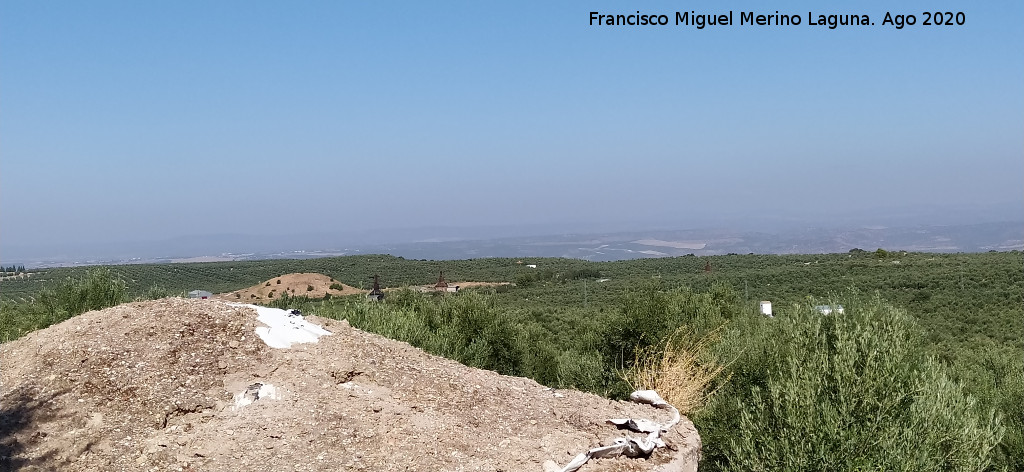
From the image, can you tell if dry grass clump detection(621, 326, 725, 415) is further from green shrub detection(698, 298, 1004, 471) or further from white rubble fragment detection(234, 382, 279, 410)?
white rubble fragment detection(234, 382, 279, 410)

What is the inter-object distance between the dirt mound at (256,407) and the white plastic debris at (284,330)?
8.3 inches

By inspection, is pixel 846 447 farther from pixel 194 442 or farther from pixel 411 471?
pixel 194 442

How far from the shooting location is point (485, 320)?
22234 millimetres

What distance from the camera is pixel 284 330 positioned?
1166 centimetres

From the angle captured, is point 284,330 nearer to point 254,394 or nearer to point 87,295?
point 254,394

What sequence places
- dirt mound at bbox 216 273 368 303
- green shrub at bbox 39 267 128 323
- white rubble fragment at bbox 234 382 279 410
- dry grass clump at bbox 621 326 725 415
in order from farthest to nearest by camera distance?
dirt mound at bbox 216 273 368 303, green shrub at bbox 39 267 128 323, dry grass clump at bbox 621 326 725 415, white rubble fragment at bbox 234 382 279 410

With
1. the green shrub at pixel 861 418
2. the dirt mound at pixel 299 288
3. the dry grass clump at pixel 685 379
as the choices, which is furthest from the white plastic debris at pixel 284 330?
the dirt mound at pixel 299 288

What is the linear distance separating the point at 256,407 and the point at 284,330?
2.52 m

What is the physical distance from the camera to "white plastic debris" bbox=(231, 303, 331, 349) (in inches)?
445

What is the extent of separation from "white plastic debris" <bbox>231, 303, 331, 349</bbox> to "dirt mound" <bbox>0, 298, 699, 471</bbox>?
0.69ft

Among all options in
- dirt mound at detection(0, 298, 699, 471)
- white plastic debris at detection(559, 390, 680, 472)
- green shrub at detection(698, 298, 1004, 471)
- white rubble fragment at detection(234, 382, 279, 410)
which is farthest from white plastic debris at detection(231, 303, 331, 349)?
green shrub at detection(698, 298, 1004, 471)

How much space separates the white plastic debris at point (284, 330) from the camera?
37.1 feet

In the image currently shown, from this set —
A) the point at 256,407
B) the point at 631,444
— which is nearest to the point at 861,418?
the point at 631,444

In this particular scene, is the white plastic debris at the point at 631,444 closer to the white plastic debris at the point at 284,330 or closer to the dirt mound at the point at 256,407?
the dirt mound at the point at 256,407
